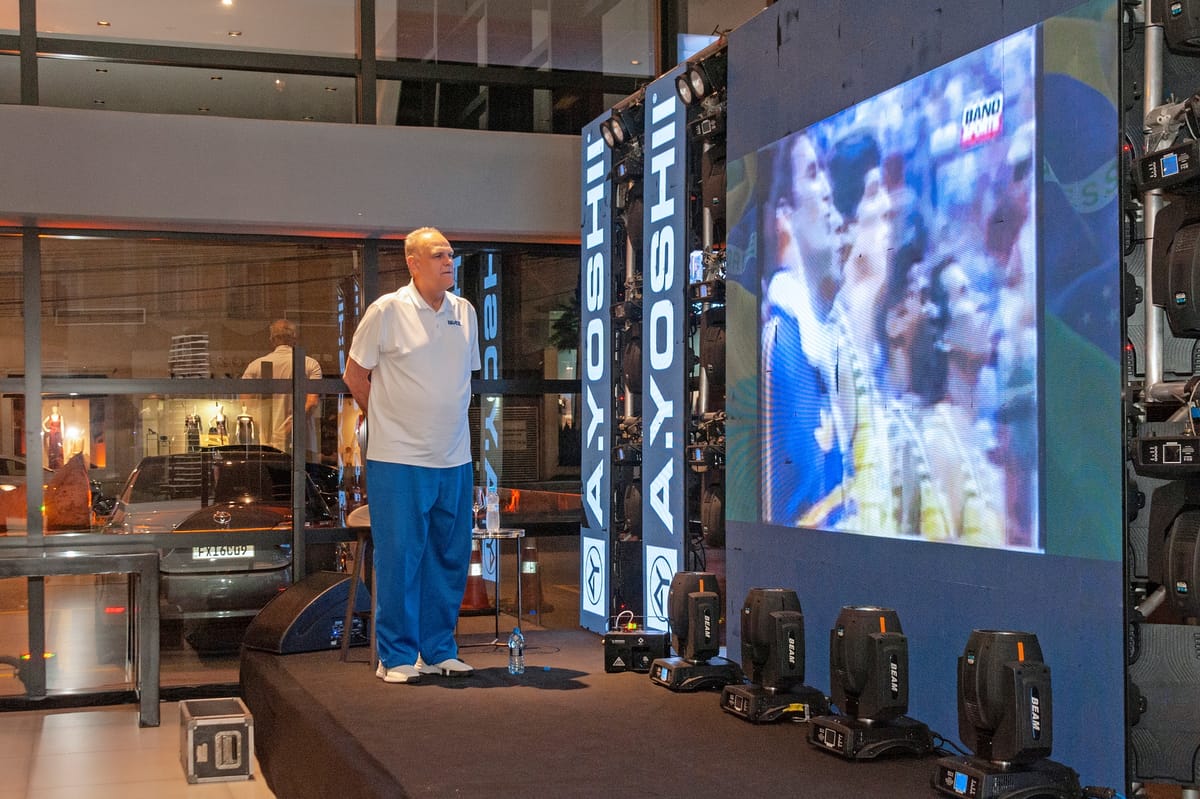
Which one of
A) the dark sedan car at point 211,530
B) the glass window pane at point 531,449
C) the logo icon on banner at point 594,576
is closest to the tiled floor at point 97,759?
the dark sedan car at point 211,530

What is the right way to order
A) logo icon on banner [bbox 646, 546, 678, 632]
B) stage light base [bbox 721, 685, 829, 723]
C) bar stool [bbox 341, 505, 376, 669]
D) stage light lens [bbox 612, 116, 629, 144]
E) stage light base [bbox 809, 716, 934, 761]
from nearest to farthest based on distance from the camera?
stage light base [bbox 809, 716, 934, 761], stage light base [bbox 721, 685, 829, 723], bar stool [bbox 341, 505, 376, 669], logo icon on banner [bbox 646, 546, 678, 632], stage light lens [bbox 612, 116, 629, 144]

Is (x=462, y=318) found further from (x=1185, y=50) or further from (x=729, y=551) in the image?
(x=1185, y=50)

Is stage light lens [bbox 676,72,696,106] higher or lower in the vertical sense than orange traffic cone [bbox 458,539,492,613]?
higher

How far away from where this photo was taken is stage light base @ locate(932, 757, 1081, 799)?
292 centimetres

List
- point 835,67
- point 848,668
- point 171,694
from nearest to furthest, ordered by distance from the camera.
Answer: point 848,668, point 835,67, point 171,694

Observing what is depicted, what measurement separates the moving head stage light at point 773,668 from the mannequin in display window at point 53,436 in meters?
3.83

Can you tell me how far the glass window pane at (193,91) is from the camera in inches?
248

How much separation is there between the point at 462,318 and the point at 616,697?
5.09 ft

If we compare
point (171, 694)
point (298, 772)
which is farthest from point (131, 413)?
point (298, 772)

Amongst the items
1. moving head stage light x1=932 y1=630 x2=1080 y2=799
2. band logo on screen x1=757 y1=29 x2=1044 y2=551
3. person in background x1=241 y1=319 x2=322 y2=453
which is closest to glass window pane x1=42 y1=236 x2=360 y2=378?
person in background x1=241 y1=319 x2=322 y2=453

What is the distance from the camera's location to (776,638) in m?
3.92

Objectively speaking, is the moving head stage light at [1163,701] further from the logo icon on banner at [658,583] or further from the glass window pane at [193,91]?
the glass window pane at [193,91]

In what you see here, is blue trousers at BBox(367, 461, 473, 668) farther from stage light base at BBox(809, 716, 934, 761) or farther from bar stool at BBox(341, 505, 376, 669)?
stage light base at BBox(809, 716, 934, 761)

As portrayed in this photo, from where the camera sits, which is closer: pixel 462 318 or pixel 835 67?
pixel 835 67
